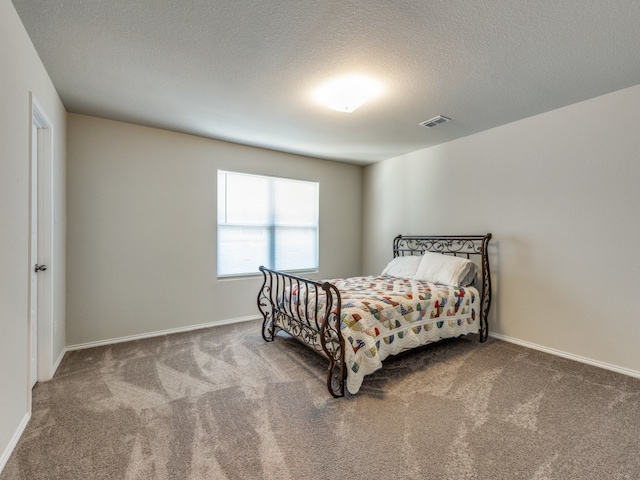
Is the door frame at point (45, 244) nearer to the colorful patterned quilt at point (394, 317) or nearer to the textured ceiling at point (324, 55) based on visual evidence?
the textured ceiling at point (324, 55)

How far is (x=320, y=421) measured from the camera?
1871mm

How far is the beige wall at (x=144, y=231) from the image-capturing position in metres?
3.06

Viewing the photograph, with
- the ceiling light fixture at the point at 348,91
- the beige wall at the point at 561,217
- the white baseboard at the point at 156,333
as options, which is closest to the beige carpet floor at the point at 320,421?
the white baseboard at the point at 156,333

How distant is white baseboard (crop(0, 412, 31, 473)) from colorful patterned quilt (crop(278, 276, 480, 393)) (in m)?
1.93

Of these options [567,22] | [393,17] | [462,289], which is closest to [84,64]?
[393,17]

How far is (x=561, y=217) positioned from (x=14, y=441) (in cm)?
450

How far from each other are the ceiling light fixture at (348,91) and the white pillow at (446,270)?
2.04 metres

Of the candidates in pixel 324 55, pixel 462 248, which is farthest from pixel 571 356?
pixel 324 55

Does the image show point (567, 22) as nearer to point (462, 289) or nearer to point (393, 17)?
point (393, 17)

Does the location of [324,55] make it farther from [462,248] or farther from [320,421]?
[462,248]

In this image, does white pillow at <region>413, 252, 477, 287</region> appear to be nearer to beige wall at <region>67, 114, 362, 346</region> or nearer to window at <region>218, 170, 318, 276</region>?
window at <region>218, 170, 318, 276</region>

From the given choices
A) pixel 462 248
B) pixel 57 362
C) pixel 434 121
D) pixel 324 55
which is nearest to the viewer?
pixel 324 55

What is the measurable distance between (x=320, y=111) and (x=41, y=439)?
320cm

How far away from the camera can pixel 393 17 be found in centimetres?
168
